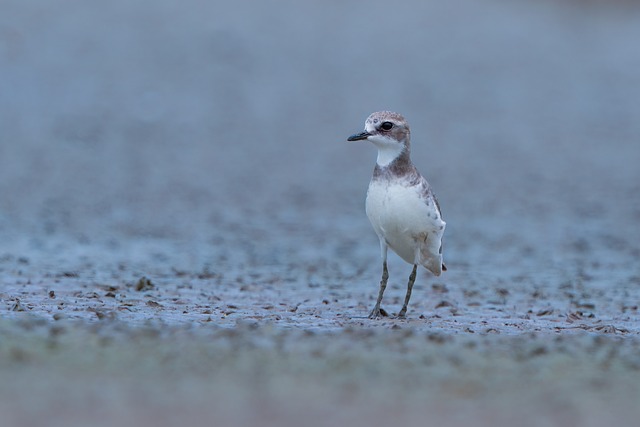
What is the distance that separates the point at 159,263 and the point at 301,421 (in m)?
6.77

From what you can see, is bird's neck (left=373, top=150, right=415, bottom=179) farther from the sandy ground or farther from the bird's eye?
the sandy ground

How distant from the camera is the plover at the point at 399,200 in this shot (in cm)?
889

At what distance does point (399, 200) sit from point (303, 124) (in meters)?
11.5

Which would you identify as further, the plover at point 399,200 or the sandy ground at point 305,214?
the plover at point 399,200

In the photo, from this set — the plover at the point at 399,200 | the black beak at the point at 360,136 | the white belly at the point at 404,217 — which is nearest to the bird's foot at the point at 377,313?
the plover at the point at 399,200

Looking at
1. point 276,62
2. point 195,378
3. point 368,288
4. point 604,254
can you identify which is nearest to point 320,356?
point 195,378

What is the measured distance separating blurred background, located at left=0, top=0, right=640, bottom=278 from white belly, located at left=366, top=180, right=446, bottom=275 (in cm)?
345

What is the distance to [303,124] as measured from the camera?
2022cm

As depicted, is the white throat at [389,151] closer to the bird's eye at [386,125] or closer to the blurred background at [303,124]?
the bird's eye at [386,125]

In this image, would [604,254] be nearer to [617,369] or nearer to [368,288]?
[368,288]

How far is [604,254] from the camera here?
44.7ft

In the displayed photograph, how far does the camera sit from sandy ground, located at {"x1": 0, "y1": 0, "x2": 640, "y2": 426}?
6.28 metres

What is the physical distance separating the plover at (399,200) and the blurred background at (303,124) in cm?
341

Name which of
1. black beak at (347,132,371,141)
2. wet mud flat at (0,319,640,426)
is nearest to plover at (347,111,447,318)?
black beak at (347,132,371,141)
